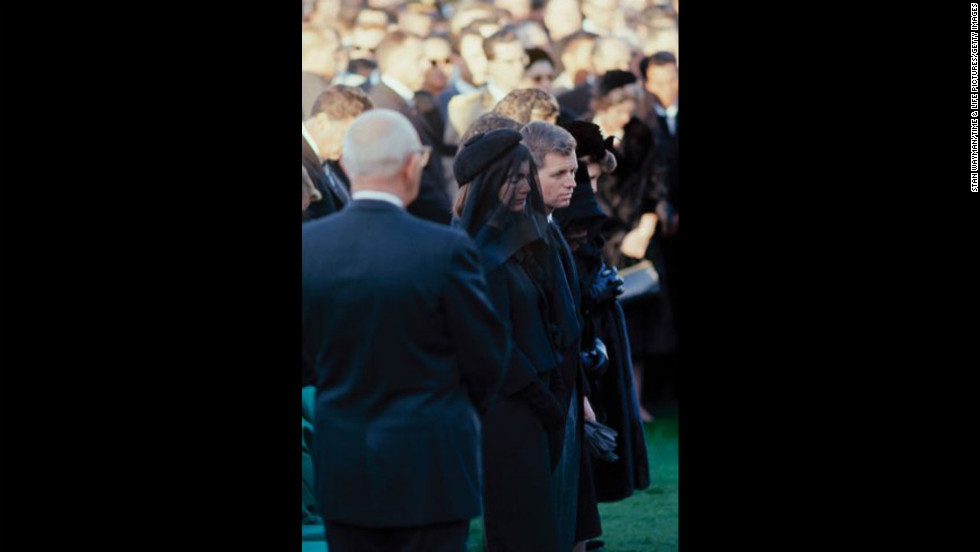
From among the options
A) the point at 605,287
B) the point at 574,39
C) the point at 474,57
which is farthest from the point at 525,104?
the point at 574,39

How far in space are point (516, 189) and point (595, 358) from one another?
39.4 inches

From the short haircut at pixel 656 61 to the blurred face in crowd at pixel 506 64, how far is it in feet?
2.25

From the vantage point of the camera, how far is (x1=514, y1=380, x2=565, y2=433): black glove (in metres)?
6.44

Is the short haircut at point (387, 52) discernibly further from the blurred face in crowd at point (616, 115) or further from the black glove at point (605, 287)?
the black glove at point (605, 287)

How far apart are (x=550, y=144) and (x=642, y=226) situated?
112 inches

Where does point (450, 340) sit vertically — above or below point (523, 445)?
above

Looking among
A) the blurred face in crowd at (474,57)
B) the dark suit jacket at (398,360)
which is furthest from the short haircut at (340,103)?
the blurred face in crowd at (474,57)

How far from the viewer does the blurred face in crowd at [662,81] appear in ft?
31.7

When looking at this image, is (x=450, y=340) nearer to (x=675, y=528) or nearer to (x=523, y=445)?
(x=523, y=445)

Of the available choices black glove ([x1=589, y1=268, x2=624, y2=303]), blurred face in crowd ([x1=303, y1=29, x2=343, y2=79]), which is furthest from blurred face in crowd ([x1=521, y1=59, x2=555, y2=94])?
black glove ([x1=589, y1=268, x2=624, y2=303])

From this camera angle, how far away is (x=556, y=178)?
691 centimetres

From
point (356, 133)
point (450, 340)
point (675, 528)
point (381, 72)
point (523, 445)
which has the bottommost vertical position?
point (675, 528)

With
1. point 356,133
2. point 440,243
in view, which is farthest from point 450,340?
point 356,133

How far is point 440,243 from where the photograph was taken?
5.64m
